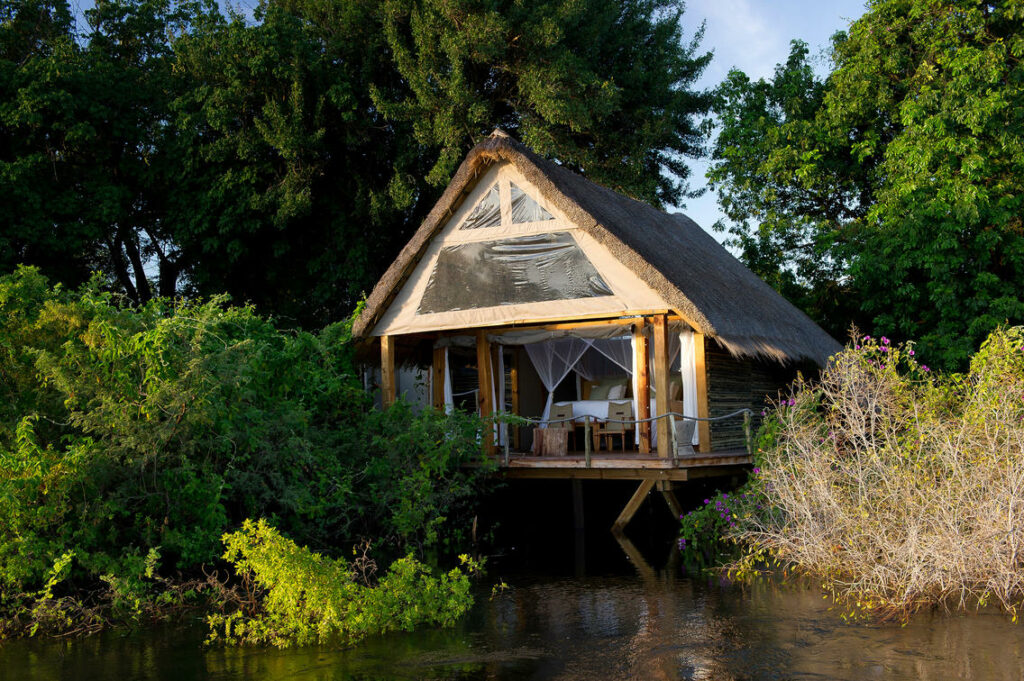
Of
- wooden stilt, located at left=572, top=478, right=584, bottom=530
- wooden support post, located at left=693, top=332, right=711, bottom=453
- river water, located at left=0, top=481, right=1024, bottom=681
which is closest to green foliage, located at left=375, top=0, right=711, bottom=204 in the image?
wooden support post, located at left=693, top=332, right=711, bottom=453

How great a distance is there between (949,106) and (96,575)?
52.8ft

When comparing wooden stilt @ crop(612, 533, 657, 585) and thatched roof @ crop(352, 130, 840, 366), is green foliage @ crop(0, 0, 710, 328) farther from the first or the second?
wooden stilt @ crop(612, 533, 657, 585)

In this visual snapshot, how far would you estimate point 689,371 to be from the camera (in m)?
12.1

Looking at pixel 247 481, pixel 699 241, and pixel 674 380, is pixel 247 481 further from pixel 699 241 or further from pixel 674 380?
pixel 699 241

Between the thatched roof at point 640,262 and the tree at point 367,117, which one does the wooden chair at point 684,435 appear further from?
the tree at point 367,117

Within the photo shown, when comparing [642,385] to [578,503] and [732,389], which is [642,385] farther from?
[732,389]

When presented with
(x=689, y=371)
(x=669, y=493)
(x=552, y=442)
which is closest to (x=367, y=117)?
(x=552, y=442)

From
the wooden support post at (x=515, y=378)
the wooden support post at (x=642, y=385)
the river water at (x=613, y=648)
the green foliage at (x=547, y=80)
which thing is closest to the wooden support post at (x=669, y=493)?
the wooden support post at (x=642, y=385)

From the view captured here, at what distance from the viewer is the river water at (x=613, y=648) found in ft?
20.4

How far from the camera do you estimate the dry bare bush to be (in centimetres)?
729

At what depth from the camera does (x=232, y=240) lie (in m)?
19.6

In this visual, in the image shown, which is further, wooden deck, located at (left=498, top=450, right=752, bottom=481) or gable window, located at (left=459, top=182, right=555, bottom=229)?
gable window, located at (left=459, top=182, right=555, bottom=229)

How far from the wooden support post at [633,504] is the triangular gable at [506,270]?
2138 millimetres

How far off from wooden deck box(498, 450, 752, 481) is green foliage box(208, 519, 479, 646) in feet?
13.3
